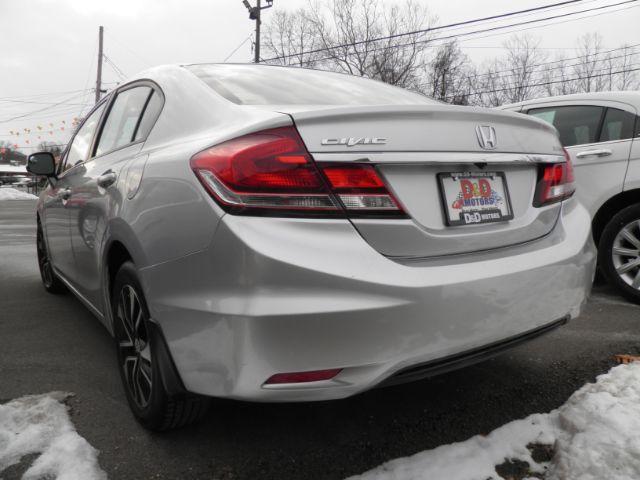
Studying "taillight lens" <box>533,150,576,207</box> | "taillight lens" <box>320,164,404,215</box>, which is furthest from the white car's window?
"taillight lens" <box>533,150,576,207</box>

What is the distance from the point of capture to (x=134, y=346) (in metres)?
2.20

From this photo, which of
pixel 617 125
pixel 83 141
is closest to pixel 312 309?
pixel 83 141

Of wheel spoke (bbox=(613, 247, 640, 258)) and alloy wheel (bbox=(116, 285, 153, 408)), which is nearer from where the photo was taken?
alloy wheel (bbox=(116, 285, 153, 408))

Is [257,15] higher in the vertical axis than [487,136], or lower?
higher

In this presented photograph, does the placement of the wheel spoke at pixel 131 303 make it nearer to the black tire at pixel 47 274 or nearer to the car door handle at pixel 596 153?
the black tire at pixel 47 274

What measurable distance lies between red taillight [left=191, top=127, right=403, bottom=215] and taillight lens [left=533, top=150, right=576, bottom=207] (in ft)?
2.61

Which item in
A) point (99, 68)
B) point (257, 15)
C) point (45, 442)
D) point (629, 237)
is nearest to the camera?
point (45, 442)

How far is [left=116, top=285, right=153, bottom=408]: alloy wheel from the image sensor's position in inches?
81.3

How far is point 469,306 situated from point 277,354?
625mm

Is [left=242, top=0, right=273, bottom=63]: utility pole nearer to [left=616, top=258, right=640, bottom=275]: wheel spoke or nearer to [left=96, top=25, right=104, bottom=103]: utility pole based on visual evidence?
[left=96, top=25, right=104, bottom=103]: utility pole

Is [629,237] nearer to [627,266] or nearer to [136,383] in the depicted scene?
[627,266]

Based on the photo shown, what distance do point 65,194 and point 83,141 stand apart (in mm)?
472

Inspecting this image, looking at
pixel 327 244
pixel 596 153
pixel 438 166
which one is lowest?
pixel 327 244

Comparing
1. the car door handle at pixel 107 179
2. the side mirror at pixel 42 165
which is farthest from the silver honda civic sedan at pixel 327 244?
the side mirror at pixel 42 165
